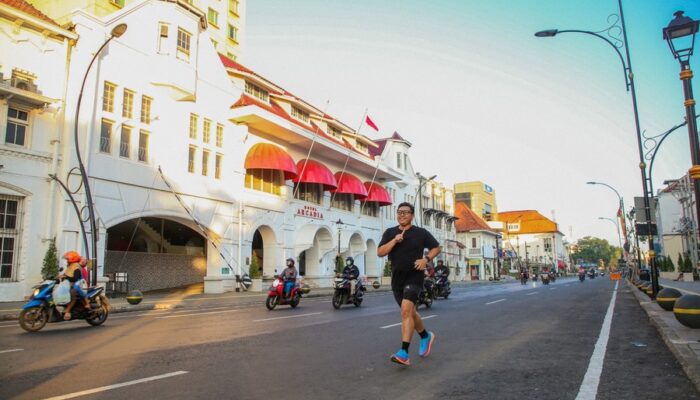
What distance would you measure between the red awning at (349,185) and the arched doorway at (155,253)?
10.4 meters

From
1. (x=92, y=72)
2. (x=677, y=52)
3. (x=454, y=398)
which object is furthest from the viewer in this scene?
(x=92, y=72)

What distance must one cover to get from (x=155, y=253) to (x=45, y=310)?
19.2 meters

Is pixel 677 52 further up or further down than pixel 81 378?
further up

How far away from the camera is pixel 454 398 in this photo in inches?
171

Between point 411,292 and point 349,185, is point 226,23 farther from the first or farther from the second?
point 411,292

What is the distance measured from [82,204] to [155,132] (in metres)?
5.27

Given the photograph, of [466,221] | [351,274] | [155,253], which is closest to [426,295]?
[351,274]

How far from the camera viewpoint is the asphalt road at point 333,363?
182 inches

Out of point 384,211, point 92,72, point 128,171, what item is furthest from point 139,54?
point 384,211

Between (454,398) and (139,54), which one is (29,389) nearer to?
(454,398)

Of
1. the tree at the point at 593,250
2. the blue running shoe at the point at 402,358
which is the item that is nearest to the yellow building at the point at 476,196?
the blue running shoe at the point at 402,358

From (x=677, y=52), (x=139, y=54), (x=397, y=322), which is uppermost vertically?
(x=139, y=54)

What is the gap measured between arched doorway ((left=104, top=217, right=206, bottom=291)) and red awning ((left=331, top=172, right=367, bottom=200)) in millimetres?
10428

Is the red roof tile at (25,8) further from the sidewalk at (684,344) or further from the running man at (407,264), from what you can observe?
the sidewalk at (684,344)
